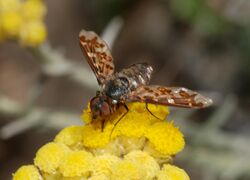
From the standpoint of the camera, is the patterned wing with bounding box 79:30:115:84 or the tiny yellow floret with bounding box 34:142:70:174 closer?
the tiny yellow floret with bounding box 34:142:70:174

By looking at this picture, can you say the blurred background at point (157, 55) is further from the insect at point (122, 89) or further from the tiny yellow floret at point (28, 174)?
the tiny yellow floret at point (28, 174)

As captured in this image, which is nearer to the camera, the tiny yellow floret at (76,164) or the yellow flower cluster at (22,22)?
the tiny yellow floret at (76,164)

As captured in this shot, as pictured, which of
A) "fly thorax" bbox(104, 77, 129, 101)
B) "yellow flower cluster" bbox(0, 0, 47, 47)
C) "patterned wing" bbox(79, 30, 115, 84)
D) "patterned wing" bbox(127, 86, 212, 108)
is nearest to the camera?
"patterned wing" bbox(127, 86, 212, 108)

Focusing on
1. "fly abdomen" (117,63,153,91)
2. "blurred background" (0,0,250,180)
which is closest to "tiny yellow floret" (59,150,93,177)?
"fly abdomen" (117,63,153,91)

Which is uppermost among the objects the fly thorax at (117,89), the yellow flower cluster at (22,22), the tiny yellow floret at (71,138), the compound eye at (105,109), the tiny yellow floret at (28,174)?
the yellow flower cluster at (22,22)

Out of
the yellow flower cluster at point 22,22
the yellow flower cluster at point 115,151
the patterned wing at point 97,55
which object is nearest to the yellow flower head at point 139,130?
the yellow flower cluster at point 115,151

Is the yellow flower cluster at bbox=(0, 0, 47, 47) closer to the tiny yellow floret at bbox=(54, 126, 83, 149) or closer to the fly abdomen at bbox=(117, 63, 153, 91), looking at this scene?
the fly abdomen at bbox=(117, 63, 153, 91)

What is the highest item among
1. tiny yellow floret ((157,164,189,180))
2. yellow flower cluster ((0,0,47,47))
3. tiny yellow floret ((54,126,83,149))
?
yellow flower cluster ((0,0,47,47))
